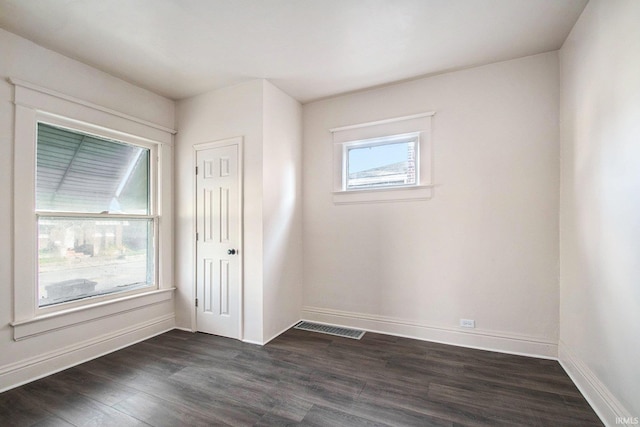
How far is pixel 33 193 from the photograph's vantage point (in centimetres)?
234

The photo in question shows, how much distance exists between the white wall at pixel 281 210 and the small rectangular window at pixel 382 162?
0.68m

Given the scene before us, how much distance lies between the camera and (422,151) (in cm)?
305

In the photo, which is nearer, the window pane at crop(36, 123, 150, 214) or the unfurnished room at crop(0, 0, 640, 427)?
the unfurnished room at crop(0, 0, 640, 427)

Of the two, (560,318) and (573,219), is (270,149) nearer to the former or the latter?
(573,219)

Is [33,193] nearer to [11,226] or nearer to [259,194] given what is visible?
[11,226]

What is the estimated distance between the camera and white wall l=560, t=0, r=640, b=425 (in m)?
1.54

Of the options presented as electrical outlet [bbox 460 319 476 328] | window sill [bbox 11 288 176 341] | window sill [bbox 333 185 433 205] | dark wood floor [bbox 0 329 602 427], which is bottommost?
dark wood floor [bbox 0 329 602 427]

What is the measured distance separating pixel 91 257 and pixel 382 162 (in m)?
3.19

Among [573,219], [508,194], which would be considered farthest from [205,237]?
[573,219]

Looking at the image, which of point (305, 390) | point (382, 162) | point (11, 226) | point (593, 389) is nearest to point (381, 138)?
point (382, 162)

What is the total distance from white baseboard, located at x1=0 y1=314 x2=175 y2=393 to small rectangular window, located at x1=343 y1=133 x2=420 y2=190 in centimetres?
279

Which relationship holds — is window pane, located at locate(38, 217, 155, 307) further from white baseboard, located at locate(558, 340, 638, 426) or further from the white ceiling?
white baseboard, located at locate(558, 340, 638, 426)

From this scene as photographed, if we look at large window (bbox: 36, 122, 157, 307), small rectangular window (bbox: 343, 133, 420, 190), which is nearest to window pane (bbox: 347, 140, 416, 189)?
small rectangular window (bbox: 343, 133, 420, 190)

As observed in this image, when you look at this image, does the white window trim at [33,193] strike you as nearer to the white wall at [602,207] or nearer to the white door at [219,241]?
the white door at [219,241]
